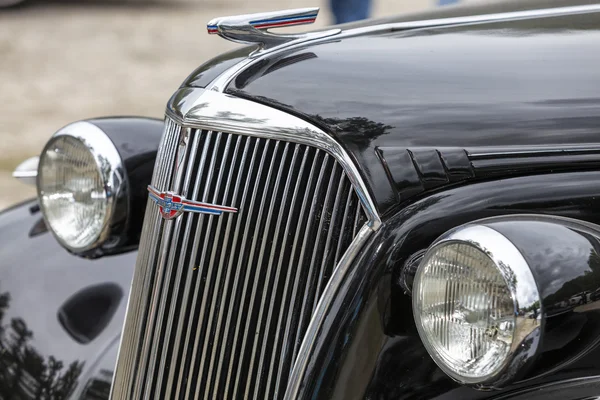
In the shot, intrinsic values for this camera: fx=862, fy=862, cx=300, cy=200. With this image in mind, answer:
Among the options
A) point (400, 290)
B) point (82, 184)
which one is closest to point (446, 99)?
point (400, 290)

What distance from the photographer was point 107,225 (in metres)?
2.33

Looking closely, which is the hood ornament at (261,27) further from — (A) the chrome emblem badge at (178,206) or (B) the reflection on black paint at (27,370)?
(B) the reflection on black paint at (27,370)

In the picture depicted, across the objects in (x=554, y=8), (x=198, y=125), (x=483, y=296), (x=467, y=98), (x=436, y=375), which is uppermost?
(x=554, y=8)

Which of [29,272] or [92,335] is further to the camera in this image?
[29,272]

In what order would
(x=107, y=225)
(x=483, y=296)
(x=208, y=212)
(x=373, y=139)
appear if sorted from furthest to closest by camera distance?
(x=107, y=225)
(x=208, y=212)
(x=373, y=139)
(x=483, y=296)

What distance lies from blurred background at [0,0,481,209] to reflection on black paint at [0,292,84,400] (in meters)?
3.07

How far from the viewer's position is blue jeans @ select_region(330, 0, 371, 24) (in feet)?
17.5

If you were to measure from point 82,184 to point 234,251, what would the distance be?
2.44ft

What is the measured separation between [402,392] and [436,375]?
0.07 metres

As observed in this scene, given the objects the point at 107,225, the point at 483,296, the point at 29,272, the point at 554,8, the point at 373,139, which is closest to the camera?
the point at 483,296

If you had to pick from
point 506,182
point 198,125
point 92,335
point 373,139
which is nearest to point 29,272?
point 92,335

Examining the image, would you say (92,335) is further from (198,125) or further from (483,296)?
(483,296)

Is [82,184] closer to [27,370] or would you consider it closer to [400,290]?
[27,370]

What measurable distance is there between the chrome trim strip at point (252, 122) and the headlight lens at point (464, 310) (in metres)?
0.19
